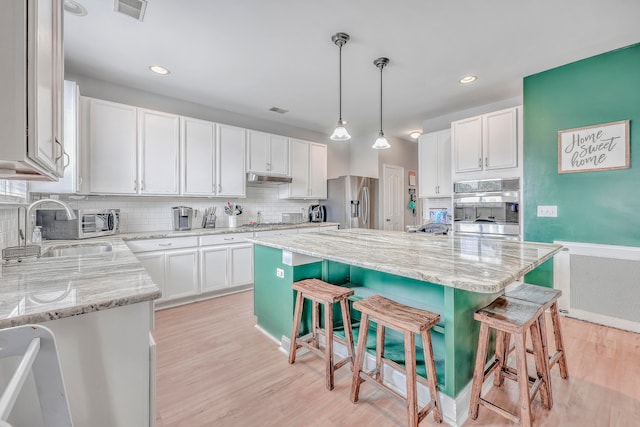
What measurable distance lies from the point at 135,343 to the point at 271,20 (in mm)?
2385

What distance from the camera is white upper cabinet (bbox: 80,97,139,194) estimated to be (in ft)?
9.66

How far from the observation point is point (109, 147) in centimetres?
308

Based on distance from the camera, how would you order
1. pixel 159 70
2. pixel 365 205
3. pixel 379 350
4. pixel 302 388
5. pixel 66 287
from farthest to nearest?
pixel 365 205, pixel 159 70, pixel 302 388, pixel 379 350, pixel 66 287

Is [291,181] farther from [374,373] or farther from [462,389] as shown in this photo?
[462,389]

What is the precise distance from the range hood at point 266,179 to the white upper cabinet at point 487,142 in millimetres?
2539

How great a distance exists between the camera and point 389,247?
2006 millimetres

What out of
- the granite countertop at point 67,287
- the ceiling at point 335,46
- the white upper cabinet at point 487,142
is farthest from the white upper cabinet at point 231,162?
the white upper cabinet at point 487,142

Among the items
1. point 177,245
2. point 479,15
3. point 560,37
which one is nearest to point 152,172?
point 177,245

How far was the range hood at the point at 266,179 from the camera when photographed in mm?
4168

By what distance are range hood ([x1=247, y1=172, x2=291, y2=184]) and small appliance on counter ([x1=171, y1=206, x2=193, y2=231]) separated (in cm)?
99

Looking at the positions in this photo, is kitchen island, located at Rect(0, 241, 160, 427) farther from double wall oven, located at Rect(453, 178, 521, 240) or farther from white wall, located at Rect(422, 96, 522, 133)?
white wall, located at Rect(422, 96, 522, 133)

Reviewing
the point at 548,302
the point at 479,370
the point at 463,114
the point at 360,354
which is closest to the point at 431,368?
the point at 479,370

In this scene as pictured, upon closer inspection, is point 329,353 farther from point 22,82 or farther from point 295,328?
A: point 22,82

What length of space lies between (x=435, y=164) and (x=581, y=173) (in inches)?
68.8
